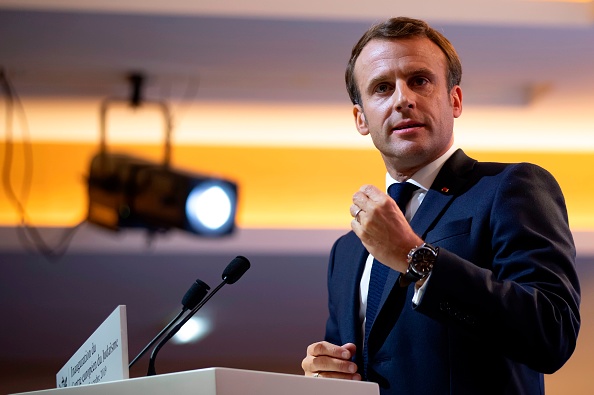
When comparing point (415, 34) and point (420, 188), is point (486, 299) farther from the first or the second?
point (415, 34)

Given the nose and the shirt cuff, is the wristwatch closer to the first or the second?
the shirt cuff

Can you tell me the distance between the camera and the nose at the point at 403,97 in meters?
1.96

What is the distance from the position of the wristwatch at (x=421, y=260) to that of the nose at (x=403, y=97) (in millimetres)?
452

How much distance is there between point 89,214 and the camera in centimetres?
455

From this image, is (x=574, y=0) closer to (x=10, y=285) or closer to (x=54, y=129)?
(x=54, y=129)

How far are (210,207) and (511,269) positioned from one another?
2847mm

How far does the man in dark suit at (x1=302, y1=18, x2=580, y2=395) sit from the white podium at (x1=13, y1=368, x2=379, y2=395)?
9.9 inches

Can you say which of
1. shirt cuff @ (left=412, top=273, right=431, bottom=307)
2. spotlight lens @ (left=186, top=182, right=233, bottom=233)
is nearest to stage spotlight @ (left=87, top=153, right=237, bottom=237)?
spotlight lens @ (left=186, top=182, right=233, bottom=233)

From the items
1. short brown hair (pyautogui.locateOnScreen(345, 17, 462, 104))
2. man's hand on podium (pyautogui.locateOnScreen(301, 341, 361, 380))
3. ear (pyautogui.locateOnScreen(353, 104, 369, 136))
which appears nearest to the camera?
man's hand on podium (pyautogui.locateOnScreen(301, 341, 361, 380))

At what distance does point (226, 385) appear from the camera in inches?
51.5

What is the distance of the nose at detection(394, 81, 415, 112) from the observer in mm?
1961

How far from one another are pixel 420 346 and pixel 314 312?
462 centimetres

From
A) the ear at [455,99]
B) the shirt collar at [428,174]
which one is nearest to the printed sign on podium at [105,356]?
the shirt collar at [428,174]

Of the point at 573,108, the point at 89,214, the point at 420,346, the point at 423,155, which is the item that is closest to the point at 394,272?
the point at 420,346
